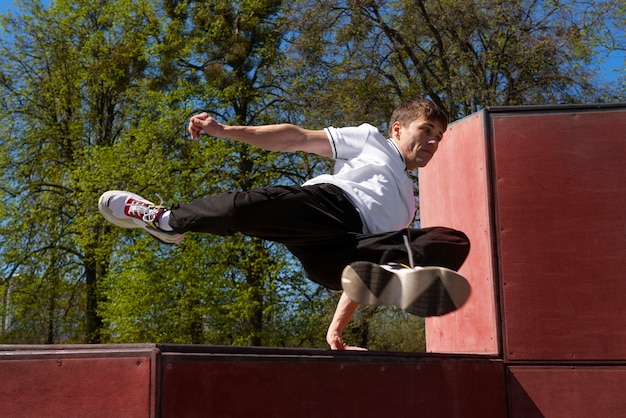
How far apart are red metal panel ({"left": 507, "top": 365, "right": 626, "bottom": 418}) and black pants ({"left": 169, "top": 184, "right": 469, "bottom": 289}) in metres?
1.21

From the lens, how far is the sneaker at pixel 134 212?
4211 millimetres

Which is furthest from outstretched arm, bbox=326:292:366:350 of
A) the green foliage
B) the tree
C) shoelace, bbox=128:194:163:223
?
the tree

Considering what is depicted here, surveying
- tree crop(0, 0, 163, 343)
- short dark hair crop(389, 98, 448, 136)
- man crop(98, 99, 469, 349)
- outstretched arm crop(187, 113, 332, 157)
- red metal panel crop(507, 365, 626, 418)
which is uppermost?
tree crop(0, 0, 163, 343)

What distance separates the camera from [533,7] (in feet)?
63.7

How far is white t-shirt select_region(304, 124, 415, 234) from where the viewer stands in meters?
3.88

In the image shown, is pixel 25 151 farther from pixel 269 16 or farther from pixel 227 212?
pixel 227 212

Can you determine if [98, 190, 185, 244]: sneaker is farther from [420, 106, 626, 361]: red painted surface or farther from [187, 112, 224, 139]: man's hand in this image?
[420, 106, 626, 361]: red painted surface

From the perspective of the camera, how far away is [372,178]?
3.90 m

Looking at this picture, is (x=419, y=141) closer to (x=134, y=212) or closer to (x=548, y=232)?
(x=548, y=232)

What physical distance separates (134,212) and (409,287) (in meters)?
1.83

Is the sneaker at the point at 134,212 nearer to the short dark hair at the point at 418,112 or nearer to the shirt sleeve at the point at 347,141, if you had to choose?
the shirt sleeve at the point at 347,141

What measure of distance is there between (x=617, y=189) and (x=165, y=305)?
1751 centimetres

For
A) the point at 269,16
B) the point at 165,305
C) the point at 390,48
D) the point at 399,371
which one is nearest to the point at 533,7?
the point at 390,48

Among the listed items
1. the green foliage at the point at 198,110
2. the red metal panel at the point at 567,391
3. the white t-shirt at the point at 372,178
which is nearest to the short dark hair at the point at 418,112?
the white t-shirt at the point at 372,178
